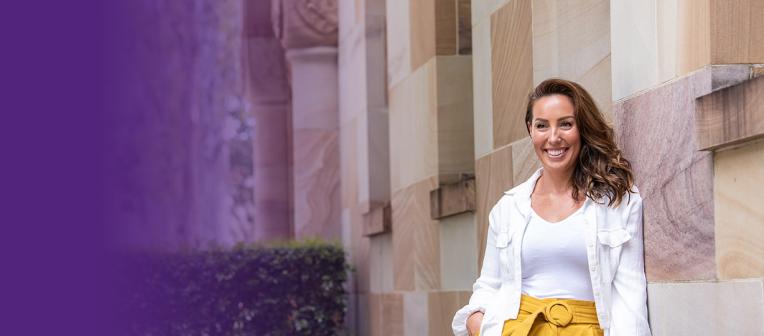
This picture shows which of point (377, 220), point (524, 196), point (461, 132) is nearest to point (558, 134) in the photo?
point (524, 196)

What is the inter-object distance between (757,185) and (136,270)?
9117 mm

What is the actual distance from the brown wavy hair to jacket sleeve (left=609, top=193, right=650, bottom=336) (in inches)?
3.3

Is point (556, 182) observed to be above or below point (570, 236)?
above

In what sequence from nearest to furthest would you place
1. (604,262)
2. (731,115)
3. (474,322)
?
(731,115)
(604,262)
(474,322)

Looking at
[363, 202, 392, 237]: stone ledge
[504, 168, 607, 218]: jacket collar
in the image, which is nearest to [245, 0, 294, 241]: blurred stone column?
[363, 202, 392, 237]: stone ledge

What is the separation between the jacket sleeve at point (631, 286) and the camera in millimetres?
3932

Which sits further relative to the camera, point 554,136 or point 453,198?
point 453,198

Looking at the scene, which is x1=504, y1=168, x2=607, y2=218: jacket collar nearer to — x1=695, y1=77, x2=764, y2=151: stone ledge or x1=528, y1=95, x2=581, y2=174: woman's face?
x1=528, y1=95, x2=581, y2=174: woman's face

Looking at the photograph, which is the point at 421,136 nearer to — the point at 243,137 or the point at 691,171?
the point at 691,171

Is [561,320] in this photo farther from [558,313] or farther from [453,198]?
[453,198]

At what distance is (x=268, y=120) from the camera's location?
58.6 ft

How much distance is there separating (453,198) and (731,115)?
4.09 meters

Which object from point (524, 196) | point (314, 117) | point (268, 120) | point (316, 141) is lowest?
point (524, 196)

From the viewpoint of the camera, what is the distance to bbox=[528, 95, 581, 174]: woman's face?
4.10 metres
